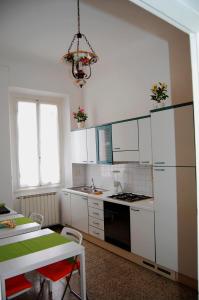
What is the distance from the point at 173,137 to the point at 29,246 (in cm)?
192

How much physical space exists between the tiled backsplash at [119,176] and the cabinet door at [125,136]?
0.49 meters

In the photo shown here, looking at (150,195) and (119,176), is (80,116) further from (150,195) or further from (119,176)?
(150,195)

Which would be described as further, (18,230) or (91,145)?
(91,145)

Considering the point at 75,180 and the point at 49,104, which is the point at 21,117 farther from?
the point at 75,180

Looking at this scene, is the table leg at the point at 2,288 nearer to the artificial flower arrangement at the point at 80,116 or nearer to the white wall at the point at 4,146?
the white wall at the point at 4,146

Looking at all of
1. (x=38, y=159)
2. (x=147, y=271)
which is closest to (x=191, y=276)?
(x=147, y=271)

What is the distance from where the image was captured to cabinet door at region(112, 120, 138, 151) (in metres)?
3.35

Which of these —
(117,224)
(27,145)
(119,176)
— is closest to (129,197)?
(117,224)

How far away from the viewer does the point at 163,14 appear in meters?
0.97

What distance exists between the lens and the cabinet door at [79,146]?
4508 millimetres

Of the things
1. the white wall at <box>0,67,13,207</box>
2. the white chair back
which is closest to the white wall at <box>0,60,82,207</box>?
the white wall at <box>0,67,13,207</box>

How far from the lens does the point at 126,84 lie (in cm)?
407

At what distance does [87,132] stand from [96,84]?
43.6 inches

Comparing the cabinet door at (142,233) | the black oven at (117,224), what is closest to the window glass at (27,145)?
the black oven at (117,224)
